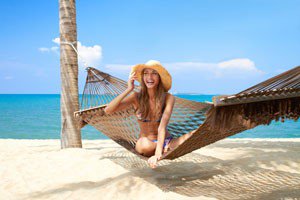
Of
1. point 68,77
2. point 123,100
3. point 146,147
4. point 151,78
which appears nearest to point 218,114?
point 146,147

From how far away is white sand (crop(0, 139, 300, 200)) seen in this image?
191 centimetres

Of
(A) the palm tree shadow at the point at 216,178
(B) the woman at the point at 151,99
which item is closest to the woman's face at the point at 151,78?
(B) the woman at the point at 151,99

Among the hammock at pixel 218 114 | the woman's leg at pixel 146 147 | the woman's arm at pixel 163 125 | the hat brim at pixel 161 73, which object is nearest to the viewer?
the hammock at pixel 218 114

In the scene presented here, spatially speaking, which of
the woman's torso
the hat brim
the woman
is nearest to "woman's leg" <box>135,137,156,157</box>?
the woman

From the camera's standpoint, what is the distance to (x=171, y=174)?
241cm

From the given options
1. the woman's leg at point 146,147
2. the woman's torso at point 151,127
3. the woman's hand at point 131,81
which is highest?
the woman's hand at point 131,81

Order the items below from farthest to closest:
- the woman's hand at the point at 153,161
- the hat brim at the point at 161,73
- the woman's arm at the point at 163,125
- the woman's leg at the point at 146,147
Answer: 1. the hat brim at the point at 161,73
2. the woman's leg at the point at 146,147
3. the woman's arm at the point at 163,125
4. the woman's hand at the point at 153,161

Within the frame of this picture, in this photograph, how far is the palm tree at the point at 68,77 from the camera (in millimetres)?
3480

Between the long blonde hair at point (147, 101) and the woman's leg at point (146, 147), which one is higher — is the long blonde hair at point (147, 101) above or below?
above

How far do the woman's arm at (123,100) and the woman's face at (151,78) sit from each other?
100 millimetres

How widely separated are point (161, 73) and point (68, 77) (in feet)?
5.49

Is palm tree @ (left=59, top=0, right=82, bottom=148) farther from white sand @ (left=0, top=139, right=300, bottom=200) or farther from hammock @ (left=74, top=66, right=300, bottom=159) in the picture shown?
hammock @ (left=74, top=66, right=300, bottom=159)

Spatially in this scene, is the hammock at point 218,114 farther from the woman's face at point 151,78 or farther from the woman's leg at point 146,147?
the woman's face at point 151,78

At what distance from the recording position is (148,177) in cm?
228
